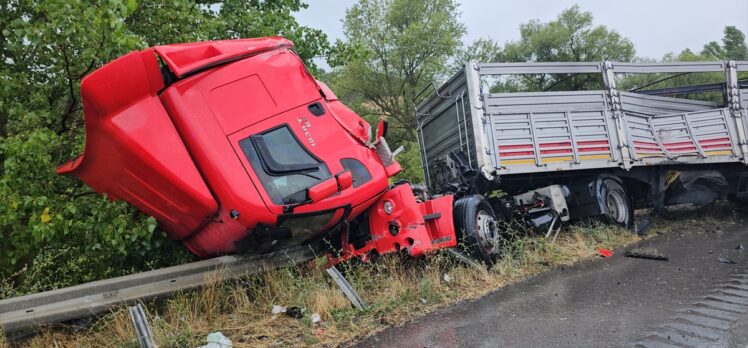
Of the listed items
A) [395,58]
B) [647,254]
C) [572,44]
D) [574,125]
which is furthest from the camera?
[572,44]

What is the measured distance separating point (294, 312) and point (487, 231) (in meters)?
2.44

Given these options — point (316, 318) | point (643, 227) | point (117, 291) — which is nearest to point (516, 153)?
point (643, 227)

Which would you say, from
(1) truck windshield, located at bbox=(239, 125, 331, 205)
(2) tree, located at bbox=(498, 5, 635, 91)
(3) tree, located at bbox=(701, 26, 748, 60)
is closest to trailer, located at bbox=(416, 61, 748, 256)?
(1) truck windshield, located at bbox=(239, 125, 331, 205)

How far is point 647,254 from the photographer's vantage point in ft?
18.2

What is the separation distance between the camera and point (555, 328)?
3383 millimetres

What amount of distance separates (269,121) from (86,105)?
1.19 metres

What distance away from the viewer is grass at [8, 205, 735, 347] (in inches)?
133

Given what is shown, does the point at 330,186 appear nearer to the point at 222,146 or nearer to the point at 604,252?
the point at 222,146

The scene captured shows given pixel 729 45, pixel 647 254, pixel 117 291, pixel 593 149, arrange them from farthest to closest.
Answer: pixel 729 45 < pixel 593 149 < pixel 647 254 < pixel 117 291

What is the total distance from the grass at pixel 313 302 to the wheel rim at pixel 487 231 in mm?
182

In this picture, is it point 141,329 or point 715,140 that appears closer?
point 141,329

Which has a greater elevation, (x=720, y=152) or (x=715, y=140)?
(x=715, y=140)

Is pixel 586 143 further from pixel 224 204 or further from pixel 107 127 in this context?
pixel 107 127

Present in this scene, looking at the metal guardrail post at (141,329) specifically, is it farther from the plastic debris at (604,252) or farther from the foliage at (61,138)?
the plastic debris at (604,252)
